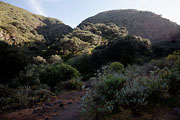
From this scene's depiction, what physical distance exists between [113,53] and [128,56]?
7.99ft

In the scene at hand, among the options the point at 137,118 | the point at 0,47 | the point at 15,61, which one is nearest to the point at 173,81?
the point at 137,118

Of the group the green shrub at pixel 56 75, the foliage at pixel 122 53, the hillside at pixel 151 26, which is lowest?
the green shrub at pixel 56 75

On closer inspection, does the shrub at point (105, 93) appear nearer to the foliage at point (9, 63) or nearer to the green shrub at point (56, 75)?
the green shrub at point (56, 75)

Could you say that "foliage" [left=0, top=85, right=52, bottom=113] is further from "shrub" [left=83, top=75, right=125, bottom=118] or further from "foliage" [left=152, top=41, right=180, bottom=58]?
"foliage" [left=152, top=41, right=180, bottom=58]

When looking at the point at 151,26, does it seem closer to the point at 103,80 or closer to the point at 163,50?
the point at 163,50

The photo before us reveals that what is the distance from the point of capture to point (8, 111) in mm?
4070

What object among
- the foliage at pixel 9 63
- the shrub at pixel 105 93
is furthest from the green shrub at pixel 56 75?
the shrub at pixel 105 93

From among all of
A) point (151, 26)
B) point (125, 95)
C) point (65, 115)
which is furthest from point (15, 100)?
point (151, 26)

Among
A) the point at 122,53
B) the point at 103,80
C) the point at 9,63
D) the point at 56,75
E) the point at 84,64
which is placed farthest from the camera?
the point at 84,64

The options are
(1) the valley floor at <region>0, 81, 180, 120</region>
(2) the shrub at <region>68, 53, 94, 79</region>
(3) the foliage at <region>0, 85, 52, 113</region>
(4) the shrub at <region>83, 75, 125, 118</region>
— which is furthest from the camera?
(2) the shrub at <region>68, 53, 94, 79</region>

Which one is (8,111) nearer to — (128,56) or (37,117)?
(37,117)

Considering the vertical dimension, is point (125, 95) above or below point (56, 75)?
below

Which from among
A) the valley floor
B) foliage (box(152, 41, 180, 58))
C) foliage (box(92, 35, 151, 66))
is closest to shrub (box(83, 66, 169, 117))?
the valley floor

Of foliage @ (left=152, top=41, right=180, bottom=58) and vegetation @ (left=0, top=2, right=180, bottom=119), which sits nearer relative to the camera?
vegetation @ (left=0, top=2, right=180, bottom=119)
